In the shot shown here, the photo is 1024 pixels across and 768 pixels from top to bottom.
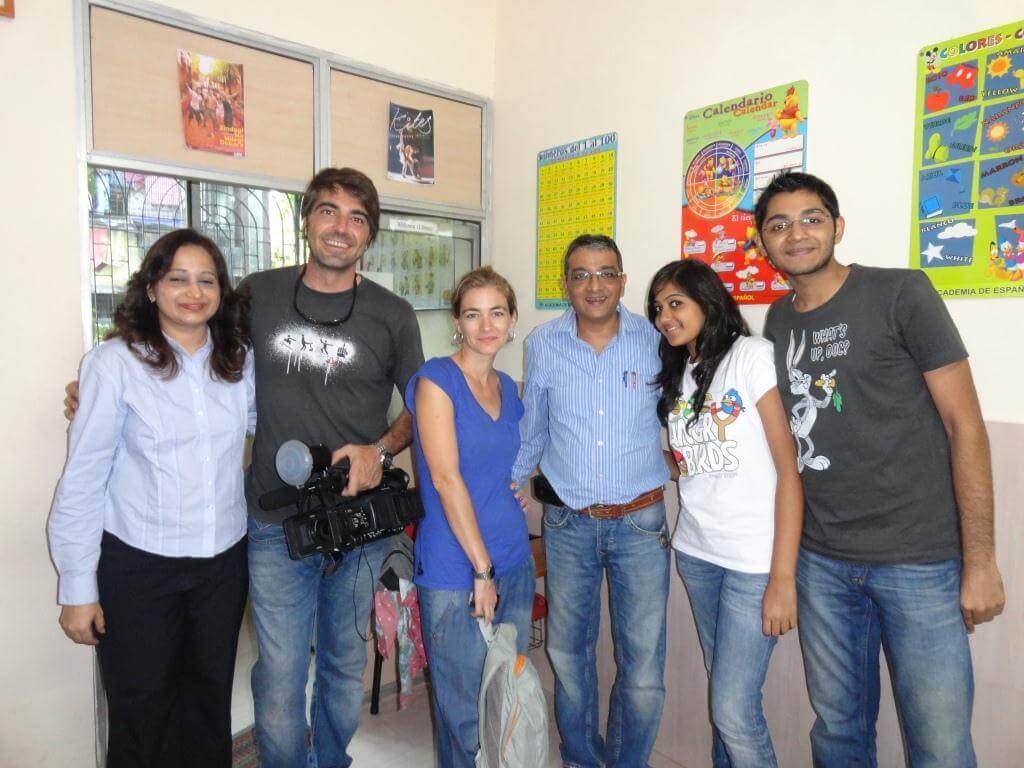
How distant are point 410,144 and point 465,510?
1.60 meters

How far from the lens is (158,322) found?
1592 millimetres

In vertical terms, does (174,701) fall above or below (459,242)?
below

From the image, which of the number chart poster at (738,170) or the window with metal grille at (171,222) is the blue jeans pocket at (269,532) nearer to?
the window with metal grille at (171,222)

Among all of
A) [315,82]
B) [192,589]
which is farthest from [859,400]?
[315,82]

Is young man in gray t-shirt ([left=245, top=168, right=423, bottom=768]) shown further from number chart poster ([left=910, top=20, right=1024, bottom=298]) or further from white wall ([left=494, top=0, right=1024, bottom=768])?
number chart poster ([left=910, top=20, right=1024, bottom=298])

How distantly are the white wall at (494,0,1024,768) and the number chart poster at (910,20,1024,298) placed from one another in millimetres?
37

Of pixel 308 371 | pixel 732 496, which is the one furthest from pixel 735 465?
pixel 308 371

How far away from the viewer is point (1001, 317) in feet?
5.16

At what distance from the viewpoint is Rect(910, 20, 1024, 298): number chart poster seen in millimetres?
1530

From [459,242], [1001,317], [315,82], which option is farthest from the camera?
[459,242]

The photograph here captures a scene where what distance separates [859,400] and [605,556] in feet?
2.55

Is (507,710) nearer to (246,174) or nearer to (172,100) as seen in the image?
(246,174)

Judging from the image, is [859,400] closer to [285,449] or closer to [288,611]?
[285,449]

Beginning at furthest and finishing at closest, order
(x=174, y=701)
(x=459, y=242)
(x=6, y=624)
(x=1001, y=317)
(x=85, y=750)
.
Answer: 1. (x=459, y=242)
2. (x=85, y=750)
3. (x=6, y=624)
4. (x=174, y=701)
5. (x=1001, y=317)
